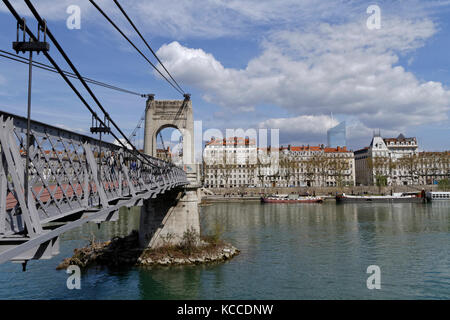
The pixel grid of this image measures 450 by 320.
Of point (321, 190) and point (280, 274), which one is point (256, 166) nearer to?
point (321, 190)

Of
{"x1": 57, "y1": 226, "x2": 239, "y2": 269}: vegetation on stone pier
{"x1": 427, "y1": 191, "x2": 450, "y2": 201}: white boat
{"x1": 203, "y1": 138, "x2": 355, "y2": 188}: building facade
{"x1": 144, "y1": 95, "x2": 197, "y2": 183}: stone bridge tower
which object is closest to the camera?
{"x1": 57, "y1": 226, "x2": 239, "y2": 269}: vegetation on stone pier

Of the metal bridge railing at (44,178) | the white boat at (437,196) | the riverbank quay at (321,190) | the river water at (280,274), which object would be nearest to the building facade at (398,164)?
the riverbank quay at (321,190)

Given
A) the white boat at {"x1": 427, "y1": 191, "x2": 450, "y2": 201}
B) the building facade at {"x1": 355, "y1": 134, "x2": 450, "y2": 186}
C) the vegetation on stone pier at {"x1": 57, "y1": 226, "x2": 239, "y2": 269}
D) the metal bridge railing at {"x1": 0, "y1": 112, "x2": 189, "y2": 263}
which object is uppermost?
the building facade at {"x1": 355, "y1": 134, "x2": 450, "y2": 186}

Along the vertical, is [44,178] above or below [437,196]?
above

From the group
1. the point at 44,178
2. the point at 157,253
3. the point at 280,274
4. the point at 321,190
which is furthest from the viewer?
the point at 321,190

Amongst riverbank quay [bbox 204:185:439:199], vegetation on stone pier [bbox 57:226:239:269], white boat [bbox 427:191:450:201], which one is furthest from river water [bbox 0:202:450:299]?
riverbank quay [bbox 204:185:439:199]

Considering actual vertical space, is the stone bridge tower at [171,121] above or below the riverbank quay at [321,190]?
above

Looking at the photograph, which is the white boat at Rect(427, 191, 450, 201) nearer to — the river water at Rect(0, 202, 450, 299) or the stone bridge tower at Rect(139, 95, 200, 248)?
the river water at Rect(0, 202, 450, 299)

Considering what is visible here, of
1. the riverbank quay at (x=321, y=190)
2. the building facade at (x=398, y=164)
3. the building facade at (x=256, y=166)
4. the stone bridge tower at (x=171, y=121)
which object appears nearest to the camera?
the stone bridge tower at (x=171, y=121)

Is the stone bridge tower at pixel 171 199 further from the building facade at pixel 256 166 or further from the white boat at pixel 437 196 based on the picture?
the building facade at pixel 256 166

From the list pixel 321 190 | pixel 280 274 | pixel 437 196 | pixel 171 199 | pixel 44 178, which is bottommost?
pixel 280 274

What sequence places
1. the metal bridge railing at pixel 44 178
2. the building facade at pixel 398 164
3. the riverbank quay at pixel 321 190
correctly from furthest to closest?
the building facade at pixel 398 164 < the riverbank quay at pixel 321 190 < the metal bridge railing at pixel 44 178

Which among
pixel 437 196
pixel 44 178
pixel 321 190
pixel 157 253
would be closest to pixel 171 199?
pixel 157 253
